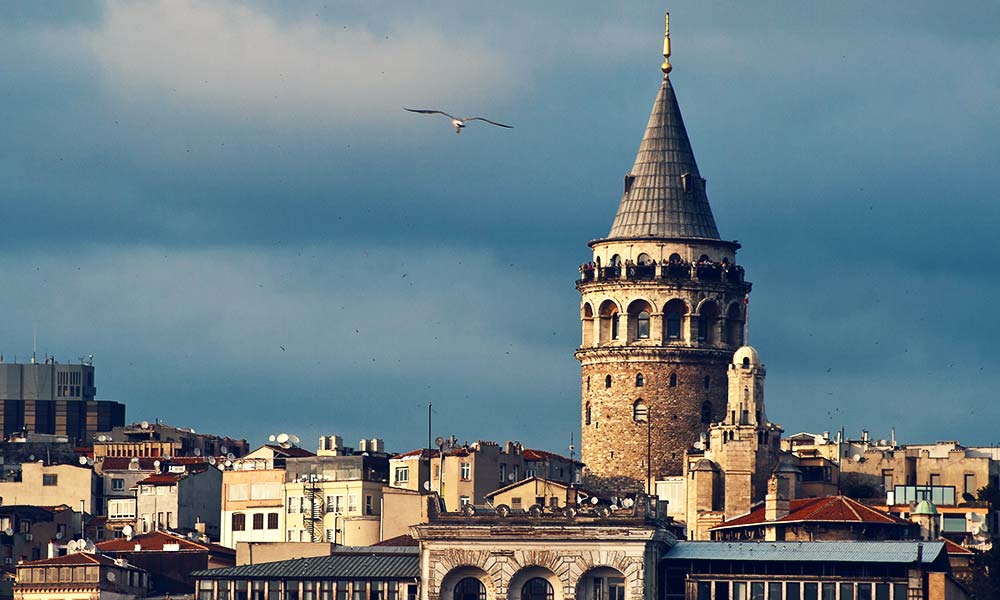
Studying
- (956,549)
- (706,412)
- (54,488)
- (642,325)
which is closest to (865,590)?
(956,549)

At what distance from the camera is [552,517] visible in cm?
14162

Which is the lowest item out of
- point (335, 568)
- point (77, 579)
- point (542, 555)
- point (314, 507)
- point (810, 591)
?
point (810, 591)

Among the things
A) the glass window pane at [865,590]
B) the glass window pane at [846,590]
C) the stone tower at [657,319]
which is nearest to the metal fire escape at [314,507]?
the stone tower at [657,319]

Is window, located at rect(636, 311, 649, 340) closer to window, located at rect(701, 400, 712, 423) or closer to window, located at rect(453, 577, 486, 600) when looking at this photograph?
window, located at rect(701, 400, 712, 423)

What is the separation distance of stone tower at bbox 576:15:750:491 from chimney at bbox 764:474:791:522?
1510 centimetres

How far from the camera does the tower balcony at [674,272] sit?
17400 cm

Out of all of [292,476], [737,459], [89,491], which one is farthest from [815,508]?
[89,491]

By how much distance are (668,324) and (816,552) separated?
3591cm

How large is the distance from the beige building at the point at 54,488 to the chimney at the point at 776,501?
4236 cm

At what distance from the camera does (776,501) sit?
6033 inches

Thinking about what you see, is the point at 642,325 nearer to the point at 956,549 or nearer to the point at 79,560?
the point at 956,549

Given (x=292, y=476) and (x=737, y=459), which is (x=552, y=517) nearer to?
(x=737, y=459)

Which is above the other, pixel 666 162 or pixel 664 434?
pixel 666 162

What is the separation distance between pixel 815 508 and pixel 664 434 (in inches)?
840
